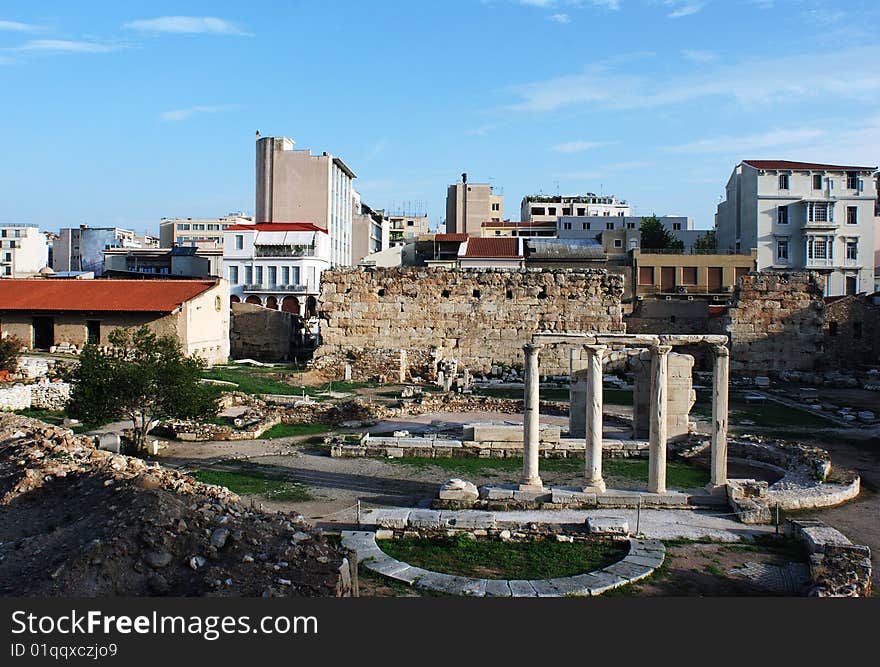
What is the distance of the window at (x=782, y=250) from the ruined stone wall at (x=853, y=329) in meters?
14.5

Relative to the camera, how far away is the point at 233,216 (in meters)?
99.3

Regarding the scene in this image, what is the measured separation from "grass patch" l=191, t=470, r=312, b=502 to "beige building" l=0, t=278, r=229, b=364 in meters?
17.1

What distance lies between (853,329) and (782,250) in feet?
50.1

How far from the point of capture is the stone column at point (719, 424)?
43.7ft

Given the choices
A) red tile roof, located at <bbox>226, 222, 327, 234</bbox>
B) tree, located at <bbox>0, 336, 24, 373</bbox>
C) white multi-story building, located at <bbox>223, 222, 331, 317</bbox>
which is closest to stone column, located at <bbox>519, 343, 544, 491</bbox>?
tree, located at <bbox>0, 336, 24, 373</bbox>

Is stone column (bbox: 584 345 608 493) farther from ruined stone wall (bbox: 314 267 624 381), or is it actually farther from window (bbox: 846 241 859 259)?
window (bbox: 846 241 859 259)

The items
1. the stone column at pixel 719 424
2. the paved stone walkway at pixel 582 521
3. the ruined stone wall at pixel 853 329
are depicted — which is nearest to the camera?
the paved stone walkway at pixel 582 521

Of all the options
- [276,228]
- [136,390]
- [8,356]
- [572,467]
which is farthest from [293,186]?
[572,467]

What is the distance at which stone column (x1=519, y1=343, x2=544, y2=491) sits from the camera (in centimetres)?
1341

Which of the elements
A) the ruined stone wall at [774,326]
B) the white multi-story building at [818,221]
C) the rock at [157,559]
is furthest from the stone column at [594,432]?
the white multi-story building at [818,221]

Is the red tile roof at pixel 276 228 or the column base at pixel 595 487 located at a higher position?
the red tile roof at pixel 276 228

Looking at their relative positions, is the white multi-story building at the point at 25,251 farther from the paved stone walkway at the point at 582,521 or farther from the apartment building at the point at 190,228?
the paved stone walkway at the point at 582,521

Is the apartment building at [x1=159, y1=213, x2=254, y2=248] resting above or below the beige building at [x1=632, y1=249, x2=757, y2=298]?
above

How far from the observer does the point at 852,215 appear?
50562 mm
